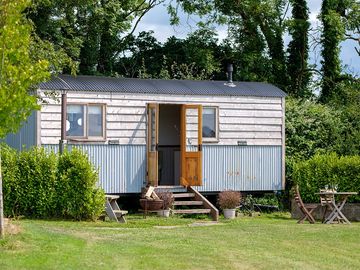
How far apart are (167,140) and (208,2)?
9.93 meters

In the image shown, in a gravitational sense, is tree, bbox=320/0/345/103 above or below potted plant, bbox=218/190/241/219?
above

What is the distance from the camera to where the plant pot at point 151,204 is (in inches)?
830

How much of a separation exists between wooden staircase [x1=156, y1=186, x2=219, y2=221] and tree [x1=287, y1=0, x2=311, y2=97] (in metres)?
11.3

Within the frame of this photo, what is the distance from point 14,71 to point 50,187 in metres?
6.24

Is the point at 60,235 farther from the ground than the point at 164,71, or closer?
closer

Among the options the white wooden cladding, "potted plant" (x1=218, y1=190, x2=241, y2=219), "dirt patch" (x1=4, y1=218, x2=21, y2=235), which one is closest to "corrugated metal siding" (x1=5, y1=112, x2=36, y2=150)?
the white wooden cladding

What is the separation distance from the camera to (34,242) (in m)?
13.5

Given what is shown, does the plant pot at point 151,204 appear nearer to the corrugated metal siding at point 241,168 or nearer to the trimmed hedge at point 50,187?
the trimmed hedge at point 50,187

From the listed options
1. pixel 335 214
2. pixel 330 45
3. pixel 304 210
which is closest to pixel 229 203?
pixel 304 210

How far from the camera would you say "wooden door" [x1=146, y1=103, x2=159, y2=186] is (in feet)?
73.4

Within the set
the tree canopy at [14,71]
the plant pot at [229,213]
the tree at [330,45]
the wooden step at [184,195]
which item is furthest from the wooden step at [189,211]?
the tree at [330,45]

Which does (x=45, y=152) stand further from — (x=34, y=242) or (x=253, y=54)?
(x=253, y=54)

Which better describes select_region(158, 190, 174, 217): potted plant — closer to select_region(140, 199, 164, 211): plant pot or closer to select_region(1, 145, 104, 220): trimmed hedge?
select_region(140, 199, 164, 211): plant pot

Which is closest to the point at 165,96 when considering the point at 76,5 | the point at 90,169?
the point at 90,169
